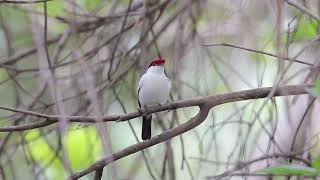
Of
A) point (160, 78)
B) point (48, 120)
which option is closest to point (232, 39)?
point (160, 78)

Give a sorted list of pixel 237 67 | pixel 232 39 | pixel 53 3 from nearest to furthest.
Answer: pixel 237 67, pixel 53 3, pixel 232 39

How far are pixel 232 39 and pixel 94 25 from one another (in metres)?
0.86

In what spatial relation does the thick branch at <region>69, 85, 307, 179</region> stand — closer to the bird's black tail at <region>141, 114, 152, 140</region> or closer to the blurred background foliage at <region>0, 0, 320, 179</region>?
the blurred background foliage at <region>0, 0, 320, 179</region>

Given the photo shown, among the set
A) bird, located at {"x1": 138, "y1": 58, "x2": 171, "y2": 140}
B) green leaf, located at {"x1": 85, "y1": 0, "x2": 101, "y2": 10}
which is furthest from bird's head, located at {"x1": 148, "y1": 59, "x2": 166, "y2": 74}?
green leaf, located at {"x1": 85, "y1": 0, "x2": 101, "y2": 10}

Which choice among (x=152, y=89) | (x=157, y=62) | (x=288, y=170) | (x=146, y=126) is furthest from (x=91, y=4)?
(x=288, y=170)

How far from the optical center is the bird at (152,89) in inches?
115

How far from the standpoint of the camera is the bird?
292 cm

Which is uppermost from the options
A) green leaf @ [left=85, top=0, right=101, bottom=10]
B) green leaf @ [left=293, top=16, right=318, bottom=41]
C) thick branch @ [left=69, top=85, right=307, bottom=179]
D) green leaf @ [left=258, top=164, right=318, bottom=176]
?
green leaf @ [left=85, top=0, right=101, bottom=10]

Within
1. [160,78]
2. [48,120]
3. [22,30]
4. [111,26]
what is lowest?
[48,120]

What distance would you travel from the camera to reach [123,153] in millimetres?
1856

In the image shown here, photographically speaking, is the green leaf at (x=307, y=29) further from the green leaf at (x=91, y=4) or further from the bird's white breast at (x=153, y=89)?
the green leaf at (x=91, y=4)

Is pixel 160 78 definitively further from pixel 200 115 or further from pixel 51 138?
pixel 200 115

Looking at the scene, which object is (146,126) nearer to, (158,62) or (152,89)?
(152,89)

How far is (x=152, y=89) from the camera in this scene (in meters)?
2.95
